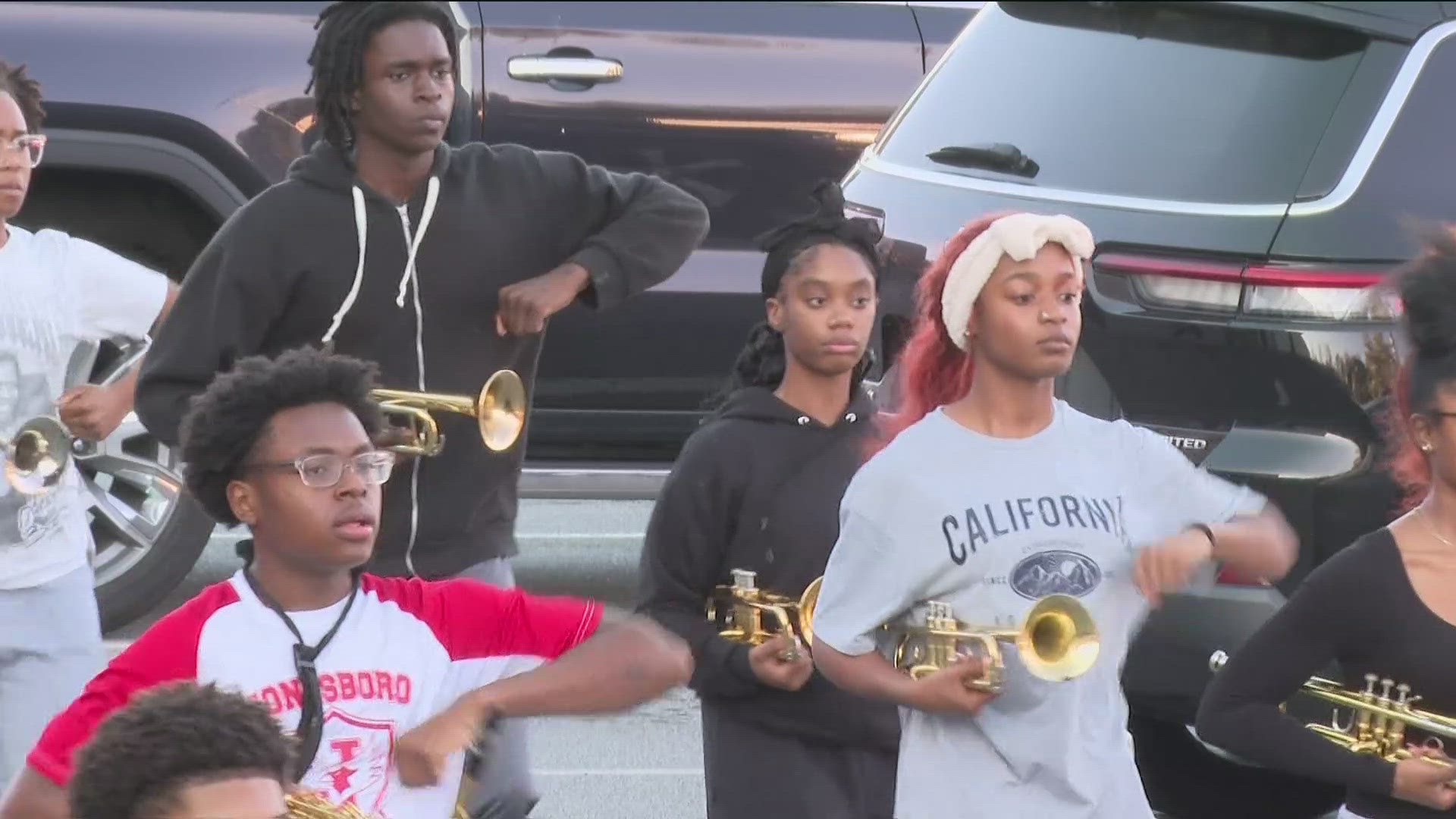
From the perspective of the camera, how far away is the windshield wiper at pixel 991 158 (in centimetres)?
588

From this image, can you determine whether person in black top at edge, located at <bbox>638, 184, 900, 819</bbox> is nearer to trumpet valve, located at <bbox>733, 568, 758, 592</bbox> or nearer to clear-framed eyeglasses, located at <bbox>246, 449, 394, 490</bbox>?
trumpet valve, located at <bbox>733, 568, 758, 592</bbox>

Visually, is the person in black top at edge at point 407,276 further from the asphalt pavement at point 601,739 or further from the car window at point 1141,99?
the car window at point 1141,99

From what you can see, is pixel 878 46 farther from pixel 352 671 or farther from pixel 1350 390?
pixel 352 671

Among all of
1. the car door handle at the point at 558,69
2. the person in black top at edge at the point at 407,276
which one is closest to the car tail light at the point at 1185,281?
the person in black top at edge at the point at 407,276

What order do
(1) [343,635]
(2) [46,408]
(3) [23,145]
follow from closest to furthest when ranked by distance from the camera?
1. (1) [343,635]
2. (2) [46,408]
3. (3) [23,145]

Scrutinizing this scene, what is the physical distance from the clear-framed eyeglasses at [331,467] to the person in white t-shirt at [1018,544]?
778 mm

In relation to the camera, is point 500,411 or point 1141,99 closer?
point 500,411

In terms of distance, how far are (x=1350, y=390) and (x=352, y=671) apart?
2.26 metres

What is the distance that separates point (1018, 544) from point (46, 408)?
2.21 m

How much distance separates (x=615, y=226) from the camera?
5.14 meters

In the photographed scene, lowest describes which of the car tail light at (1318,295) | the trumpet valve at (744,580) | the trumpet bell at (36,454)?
the trumpet valve at (744,580)

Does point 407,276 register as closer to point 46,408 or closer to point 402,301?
point 402,301

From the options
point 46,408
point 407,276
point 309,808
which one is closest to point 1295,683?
point 309,808

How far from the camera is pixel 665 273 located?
17.0 feet
